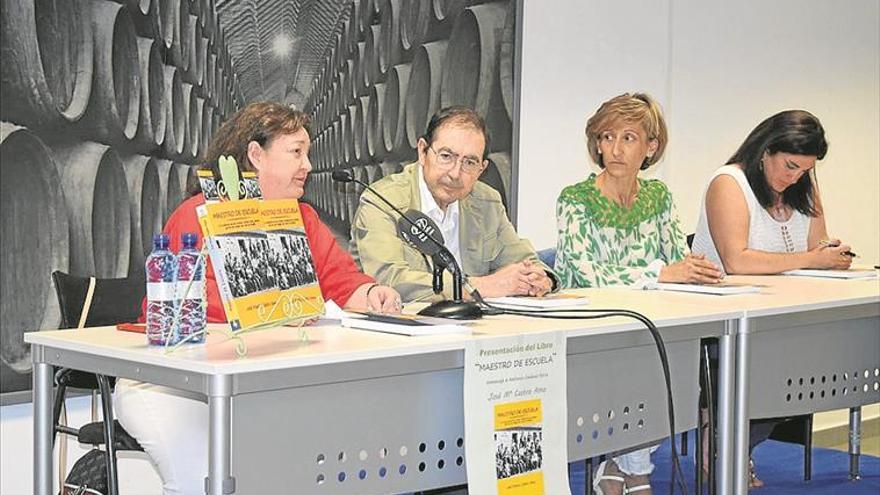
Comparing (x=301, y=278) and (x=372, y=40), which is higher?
(x=372, y=40)

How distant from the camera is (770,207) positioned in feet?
13.4

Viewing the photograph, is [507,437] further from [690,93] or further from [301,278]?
[690,93]

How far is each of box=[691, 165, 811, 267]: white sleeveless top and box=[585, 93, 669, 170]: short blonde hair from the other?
46 cm

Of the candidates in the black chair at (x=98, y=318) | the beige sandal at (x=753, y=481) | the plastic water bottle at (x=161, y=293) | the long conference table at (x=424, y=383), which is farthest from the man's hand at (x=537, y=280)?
the beige sandal at (x=753, y=481)

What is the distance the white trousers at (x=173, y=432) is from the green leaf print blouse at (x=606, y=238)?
153 centimetres

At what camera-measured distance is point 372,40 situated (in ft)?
13.1

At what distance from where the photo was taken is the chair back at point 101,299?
115 inches

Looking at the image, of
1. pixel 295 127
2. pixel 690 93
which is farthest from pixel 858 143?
pixel 295 127

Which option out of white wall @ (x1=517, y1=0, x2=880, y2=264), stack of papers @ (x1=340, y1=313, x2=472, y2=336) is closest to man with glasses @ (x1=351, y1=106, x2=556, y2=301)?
stack of papers @ (x1=340, y1=313, x2=472, y2=336)

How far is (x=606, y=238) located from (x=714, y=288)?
0.41 metres

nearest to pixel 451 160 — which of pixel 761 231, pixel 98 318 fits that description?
pixel 98 318

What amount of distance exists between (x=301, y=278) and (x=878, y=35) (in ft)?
15.4

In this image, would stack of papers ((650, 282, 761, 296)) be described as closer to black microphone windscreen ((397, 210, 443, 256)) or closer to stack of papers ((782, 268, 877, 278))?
stack of papers ((782, 268, 877, 278))

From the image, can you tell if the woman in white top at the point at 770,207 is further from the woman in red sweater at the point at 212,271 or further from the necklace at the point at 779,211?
the woman in red sweater at the point at 212,271
